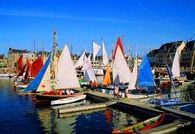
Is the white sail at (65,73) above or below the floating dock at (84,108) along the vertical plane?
above

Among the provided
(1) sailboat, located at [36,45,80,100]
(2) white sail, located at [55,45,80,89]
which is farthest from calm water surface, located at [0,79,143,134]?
(2) white sail, located at [55,45,80,89]

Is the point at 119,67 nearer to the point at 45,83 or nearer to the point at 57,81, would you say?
the point at 57,81

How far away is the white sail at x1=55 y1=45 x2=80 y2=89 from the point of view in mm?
58500

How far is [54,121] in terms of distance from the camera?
43594 mm

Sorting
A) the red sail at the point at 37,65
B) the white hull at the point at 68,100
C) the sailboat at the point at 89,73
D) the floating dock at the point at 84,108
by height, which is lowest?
the floating dock at the point at 84,108

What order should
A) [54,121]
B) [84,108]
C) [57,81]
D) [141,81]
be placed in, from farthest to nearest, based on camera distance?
1. [57,81]
2. [141,81]
3. [84,108]
4. [54,121]

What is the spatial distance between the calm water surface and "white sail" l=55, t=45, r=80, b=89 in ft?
18.1

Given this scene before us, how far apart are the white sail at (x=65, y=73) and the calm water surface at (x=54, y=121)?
5520 millimetres

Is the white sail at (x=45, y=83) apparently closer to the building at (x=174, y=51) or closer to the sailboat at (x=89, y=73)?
the sailboat at (x=89, y=73)

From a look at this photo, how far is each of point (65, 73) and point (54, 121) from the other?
16479mm

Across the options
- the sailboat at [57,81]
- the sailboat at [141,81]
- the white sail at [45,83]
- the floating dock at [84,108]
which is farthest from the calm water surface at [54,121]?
the sailboat at [141,81]

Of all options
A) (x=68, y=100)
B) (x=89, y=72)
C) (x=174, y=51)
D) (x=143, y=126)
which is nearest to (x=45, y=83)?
(x=68, y=100)

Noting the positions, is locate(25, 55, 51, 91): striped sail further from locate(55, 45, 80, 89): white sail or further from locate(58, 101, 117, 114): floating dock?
locate(58, 101, 117, 114): floating dock

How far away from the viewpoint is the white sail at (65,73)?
192 ft
